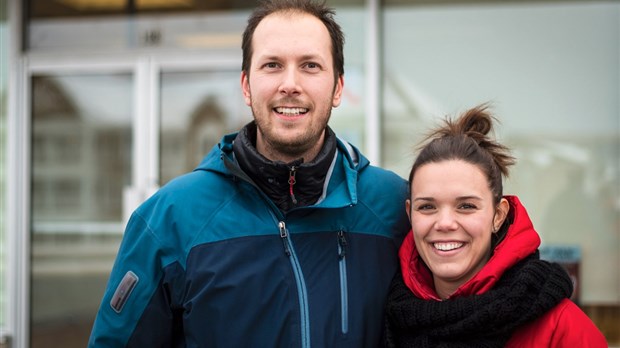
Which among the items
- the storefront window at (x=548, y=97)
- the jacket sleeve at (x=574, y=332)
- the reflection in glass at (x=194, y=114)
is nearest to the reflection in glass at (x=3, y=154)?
the reflection in glass at (x=194, y=114)

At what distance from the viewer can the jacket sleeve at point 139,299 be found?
248 centimetres

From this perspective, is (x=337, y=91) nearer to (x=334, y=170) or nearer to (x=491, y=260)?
(x=334, y=170)

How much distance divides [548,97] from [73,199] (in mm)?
3548

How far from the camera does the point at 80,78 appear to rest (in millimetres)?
6281

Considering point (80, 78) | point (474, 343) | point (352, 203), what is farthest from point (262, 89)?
point (80, 78)

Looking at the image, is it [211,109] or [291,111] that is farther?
[211,109]

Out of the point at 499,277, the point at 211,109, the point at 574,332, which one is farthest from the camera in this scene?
the point at 211,109

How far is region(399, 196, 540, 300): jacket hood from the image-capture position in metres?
2.33

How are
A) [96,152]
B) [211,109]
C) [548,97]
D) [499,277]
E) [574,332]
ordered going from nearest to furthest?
[574,332] → [499,277] → [548,97] → [211,109] → [96,152]

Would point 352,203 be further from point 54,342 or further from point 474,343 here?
point 54,342

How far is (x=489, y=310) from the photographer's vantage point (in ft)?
7.38

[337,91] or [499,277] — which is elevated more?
[337,91]

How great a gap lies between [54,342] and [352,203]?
4.52 metres

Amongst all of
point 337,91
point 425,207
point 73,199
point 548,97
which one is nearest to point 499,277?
point 425,207
